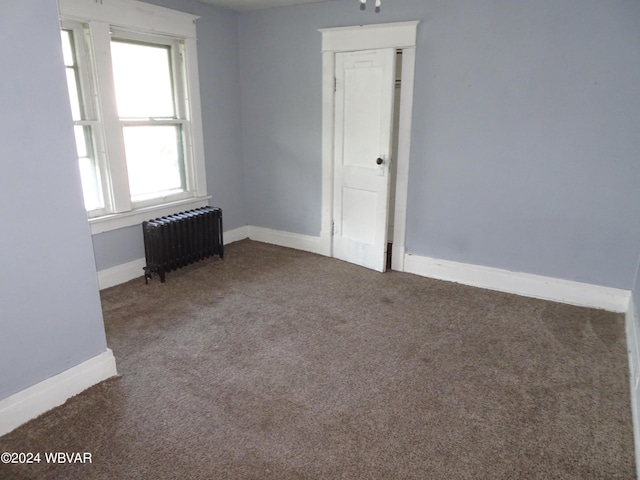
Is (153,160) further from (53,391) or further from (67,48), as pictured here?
(53,391)

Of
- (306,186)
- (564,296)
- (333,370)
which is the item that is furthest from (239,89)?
(564,296)

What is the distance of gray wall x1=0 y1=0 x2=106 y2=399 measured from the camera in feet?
6.32

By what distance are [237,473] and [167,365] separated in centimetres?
100

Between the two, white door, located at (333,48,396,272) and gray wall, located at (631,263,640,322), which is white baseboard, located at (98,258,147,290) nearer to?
white door, located at (333,48,396,272)

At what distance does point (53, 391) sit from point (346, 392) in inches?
60.7

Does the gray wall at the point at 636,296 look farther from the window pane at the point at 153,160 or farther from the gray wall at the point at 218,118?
the window pane at the point at 153,160

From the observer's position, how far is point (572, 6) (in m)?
3.11

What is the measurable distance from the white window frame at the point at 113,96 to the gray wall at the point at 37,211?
4.81 feet

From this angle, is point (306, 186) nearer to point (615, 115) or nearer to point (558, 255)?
point (558, 255)

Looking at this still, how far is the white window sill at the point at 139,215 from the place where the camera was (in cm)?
364

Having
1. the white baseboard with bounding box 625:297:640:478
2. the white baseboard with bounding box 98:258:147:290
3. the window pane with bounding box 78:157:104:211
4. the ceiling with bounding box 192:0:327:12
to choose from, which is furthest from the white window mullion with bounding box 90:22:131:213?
the white baseboard with bounding box 625:297:640:478

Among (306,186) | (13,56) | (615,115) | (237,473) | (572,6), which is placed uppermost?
(572,6)

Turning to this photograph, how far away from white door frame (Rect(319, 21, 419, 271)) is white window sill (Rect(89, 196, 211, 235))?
1318 mm

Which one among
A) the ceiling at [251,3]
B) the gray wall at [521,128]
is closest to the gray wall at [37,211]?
the ceiling at [251,3]
